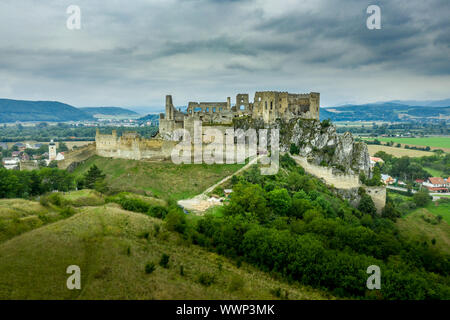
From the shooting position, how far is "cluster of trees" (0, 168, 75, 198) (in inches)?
1275

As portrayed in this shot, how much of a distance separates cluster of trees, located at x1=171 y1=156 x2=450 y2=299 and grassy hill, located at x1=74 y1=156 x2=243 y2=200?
7.58m

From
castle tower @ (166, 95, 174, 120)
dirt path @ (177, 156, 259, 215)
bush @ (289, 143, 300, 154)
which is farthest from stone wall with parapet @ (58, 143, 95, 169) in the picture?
bush @ (289, 143, 300, 154)

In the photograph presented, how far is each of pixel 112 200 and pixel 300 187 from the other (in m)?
24.3

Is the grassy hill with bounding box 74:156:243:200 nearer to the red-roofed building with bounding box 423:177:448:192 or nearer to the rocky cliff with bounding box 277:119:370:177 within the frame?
the rocky cliff with bounding box 277:119:370:177

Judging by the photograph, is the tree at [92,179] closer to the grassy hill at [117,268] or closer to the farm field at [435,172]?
the grassy hill at [117,268]

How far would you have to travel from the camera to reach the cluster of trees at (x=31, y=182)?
3238 centimetres

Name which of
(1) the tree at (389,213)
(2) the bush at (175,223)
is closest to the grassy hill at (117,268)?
(2) the bush at (175,223)

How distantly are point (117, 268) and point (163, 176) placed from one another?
75.3 ft
